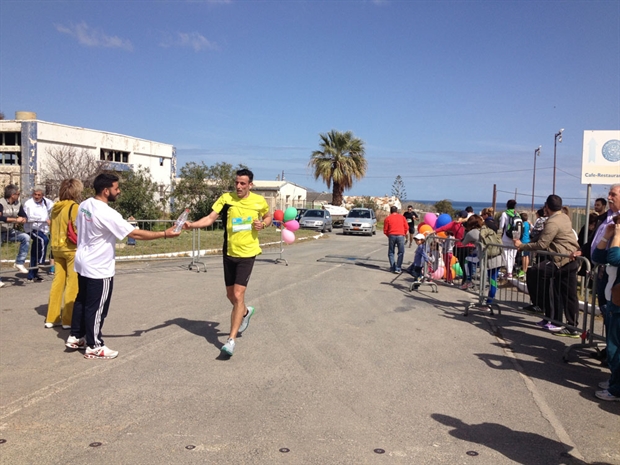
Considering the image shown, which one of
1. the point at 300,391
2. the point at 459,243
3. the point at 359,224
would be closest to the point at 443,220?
the point at 459,243

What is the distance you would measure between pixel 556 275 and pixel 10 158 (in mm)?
42745

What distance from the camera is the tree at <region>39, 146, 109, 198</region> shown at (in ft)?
113

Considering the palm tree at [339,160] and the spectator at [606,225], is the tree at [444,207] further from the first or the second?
the spectator at [606,225]

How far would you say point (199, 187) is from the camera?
32.3m

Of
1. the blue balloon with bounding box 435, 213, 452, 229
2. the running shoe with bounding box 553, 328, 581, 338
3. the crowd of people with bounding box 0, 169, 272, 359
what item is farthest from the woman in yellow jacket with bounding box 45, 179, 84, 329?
the blue balloon with bounding box 435, 213, 452, 229

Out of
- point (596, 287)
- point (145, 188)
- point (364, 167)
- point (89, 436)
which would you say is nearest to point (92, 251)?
point (89, 436)

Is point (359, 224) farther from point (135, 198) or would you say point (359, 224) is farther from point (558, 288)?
point (558, 288)

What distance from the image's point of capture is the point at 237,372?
5758 mm

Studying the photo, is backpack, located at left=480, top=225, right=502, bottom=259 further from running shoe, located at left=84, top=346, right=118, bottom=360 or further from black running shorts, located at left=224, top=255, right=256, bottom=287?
running shoe, located at left=84, top=346, right=118, bottom=360

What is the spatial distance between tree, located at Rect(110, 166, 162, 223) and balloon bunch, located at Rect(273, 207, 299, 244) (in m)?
13.7

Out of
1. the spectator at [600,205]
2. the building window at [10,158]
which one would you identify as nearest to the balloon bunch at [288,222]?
the spectator at [600,205]

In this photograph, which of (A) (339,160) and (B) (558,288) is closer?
(B) (558,288)

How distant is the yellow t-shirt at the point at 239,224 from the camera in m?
6.56

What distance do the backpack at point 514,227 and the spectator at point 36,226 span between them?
11111 mm
